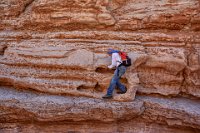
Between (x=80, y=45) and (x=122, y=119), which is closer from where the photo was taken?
(x=122, y=119)

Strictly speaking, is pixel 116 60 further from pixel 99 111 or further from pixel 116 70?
pixel 99 111

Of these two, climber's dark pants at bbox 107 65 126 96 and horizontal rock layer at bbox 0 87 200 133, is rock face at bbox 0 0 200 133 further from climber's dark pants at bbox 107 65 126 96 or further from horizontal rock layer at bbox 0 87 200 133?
climber's dark pants at bbox 107 65 126 96

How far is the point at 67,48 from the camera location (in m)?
5.75

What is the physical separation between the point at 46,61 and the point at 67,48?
0.62m

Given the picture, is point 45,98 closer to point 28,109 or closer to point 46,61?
point 28,109

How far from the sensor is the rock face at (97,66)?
199 inches

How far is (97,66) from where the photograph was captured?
546 centimetres

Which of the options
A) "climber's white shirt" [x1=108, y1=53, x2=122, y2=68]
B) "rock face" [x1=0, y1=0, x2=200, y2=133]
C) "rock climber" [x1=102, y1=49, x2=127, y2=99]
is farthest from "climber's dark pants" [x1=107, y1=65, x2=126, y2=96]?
"rock face" [x1=0, y1=0, x2=200, y2=133]

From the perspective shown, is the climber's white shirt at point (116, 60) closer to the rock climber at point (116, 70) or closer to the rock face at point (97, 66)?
the rock climber at point (116, 70)

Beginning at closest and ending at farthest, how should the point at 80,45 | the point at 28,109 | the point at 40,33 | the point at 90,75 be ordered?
the point at 28,109 → the point at 90,75 → the point at 80,45 → the point at 40,33

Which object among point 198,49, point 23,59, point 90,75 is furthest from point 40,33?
point 198,49

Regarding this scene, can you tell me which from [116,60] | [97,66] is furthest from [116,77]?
[97,66]

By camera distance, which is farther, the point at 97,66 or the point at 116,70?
the point at 97,66

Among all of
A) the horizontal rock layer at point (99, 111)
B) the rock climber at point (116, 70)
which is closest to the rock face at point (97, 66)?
the horizontal rock layer at point (99, 111)
